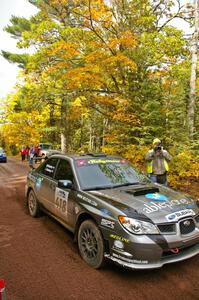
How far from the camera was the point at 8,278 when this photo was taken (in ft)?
11.8

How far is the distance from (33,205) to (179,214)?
12.3 feet

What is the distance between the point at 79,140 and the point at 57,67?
59.8 feet

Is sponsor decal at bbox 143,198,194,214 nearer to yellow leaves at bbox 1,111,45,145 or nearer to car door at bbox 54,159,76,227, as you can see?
car door at bbox 54,159,76,227

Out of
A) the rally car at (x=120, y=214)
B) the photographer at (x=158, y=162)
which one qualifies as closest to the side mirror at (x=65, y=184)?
the rally car at (x=120, y=214)

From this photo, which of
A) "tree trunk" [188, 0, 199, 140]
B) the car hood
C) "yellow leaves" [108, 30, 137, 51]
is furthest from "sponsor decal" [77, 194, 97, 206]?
"tree trunk" [188, 0, 199, 140]

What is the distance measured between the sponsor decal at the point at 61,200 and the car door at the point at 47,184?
19 centimetres

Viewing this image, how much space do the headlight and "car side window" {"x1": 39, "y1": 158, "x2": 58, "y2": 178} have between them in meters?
2.48

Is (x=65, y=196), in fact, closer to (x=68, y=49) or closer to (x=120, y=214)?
(x=120, y=214)

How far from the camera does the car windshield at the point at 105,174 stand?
181 inches

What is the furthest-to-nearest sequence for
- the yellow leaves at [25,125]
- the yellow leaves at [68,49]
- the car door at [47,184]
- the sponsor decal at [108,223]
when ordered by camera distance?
the yellow leaves at [25,125] < the yellow leaves at [68,49] < the car door at [47,184] < the sponsor decal at [108,223]

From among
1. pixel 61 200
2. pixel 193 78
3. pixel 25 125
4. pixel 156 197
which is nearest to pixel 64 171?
pixel 61 200

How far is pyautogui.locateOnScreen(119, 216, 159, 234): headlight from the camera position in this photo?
341 centimetres

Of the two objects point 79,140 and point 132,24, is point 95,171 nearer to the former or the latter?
point 132,24

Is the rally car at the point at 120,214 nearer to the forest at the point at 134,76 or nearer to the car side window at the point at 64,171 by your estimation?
the car side window at the point at 64,171
